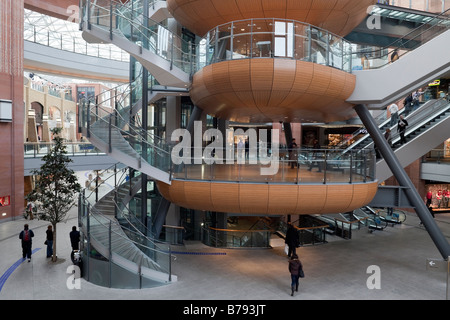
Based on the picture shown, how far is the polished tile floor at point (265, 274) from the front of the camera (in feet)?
33.8

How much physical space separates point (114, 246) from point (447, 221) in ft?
64.6

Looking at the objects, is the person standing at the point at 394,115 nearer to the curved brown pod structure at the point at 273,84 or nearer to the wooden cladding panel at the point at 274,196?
the curved brown pod structure at the point at 273,84

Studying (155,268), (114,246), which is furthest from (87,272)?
(155,268)

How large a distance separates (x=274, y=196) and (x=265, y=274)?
2.95 meters

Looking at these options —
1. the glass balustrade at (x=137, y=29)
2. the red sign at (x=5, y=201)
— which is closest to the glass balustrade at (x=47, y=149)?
the red sign at (x=5, y=201)

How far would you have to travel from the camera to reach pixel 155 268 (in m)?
11.4

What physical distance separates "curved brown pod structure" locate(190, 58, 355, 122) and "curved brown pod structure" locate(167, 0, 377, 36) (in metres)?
2.23

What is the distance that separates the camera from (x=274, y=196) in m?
10.9

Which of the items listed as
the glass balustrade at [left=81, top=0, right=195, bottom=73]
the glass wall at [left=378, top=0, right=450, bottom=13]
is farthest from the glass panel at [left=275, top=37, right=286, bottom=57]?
the glass wall at [left=378, top=0, right=450, bottom=13]

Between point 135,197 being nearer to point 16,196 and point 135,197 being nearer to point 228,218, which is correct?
point 228,218

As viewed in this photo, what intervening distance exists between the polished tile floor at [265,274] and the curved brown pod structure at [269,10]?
8.75 meters

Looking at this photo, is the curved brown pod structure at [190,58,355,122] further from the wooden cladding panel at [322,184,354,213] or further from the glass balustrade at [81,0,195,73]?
the wooden cladding panel at [322,184,354,213]

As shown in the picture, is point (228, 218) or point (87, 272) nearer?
point (87, 272)

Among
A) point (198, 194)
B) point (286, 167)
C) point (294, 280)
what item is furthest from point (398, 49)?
point (294, 280)
